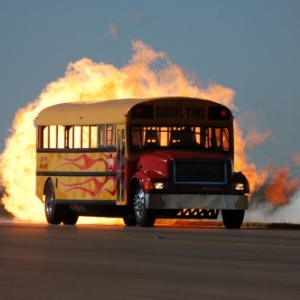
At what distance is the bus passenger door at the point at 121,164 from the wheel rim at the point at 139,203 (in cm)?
41

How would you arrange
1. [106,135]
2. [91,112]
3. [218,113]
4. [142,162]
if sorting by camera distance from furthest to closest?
[91,112] < [218,113] < [106,135] < [142,162]

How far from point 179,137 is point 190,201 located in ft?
6.70

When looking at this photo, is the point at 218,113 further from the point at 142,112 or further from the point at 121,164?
the point at 121,164

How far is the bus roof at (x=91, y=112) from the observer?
33812mm

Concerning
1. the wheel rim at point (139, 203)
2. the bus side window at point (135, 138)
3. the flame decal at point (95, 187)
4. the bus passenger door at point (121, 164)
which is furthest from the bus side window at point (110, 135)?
the wheel rim at point (139, 203)

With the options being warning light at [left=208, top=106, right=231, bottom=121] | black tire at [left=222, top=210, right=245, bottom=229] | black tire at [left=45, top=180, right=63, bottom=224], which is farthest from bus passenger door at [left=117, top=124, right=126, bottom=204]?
black tire at [left=45, top=180, right=63, bottom=224]

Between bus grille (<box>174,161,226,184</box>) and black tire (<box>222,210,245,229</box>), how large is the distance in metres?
0.99

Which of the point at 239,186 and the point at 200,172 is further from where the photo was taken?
the point at 239,186

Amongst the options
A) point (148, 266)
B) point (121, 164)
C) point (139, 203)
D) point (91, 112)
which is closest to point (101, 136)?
point (91, 112)

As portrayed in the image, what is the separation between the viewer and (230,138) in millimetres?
34406

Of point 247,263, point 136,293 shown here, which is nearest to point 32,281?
point 136,293

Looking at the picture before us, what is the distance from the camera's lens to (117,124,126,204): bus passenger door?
33.6m

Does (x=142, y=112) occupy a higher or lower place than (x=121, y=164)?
higher

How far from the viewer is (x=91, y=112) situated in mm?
34969
